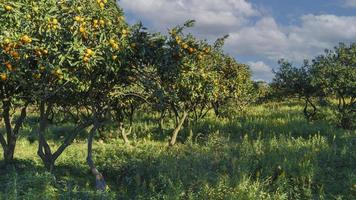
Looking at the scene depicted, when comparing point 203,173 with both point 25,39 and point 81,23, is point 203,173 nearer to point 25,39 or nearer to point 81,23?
point 81,23

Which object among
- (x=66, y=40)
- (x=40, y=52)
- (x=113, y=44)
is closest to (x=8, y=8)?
(x=40, y=52)

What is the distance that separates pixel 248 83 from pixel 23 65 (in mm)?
19780

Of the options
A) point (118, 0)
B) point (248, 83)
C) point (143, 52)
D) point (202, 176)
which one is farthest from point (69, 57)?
point (248, 83)

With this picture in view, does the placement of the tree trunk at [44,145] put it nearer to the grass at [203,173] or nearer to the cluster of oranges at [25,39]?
the grass at [203,173]

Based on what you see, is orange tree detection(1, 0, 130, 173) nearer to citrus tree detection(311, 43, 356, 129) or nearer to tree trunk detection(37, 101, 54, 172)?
tree trunk detection(37, 101, 54, 172)

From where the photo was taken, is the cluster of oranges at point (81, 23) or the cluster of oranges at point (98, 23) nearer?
the cluster of oranges at point (81, 23)

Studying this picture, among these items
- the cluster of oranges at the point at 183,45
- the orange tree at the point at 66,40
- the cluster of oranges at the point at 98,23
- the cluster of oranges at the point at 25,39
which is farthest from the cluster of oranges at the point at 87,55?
the cluster of oranges at the point at 183,45

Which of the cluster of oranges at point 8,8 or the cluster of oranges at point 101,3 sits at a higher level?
the cluster of oranges at point 101,3

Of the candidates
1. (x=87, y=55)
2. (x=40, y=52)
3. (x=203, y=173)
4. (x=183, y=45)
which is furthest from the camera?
(x=203, y=173)

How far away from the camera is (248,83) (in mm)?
26891

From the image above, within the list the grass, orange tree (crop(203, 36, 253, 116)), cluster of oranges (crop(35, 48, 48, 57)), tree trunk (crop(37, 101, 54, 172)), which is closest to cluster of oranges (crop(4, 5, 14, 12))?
cluster of oranges (crop(35, 48, 48, 57))

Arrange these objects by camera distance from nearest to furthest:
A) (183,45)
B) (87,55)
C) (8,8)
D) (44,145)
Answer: (87,55), (8,8), (183,45), (44,145)

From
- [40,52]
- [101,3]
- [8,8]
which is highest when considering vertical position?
[101,3]

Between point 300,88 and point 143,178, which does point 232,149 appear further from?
point 300,88
